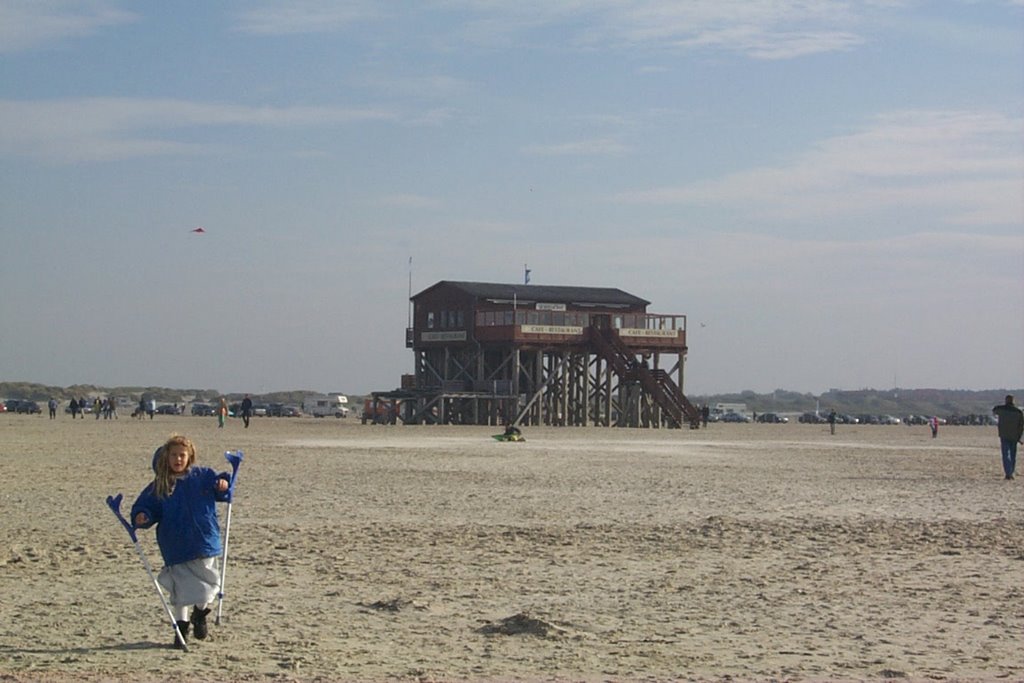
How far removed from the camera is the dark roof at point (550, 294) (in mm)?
75125

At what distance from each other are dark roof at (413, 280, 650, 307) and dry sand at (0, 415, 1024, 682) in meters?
51.8

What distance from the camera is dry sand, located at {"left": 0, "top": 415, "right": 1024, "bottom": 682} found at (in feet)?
28.7

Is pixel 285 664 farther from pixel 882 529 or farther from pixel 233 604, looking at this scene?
pixel 882 529

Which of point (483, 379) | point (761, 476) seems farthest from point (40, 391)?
point (761, 476)

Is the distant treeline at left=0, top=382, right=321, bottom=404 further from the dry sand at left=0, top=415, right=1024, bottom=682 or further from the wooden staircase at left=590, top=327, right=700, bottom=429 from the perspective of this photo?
the dry sand at left=0, top=415, right=1024, bottom=682

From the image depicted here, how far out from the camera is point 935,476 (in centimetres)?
2772

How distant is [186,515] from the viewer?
30.2 ft

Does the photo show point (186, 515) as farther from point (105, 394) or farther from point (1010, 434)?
point (105, 394)

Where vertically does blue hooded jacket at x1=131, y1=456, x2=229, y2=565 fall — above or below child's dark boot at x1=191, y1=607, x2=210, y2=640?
above

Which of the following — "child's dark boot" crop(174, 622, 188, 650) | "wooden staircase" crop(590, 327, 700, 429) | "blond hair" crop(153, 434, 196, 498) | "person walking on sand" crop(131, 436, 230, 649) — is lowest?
"child's dark boot" crop(174, 622, 188, 650)

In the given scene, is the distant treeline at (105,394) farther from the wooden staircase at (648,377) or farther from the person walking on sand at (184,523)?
the person walking on sand at (184,523)

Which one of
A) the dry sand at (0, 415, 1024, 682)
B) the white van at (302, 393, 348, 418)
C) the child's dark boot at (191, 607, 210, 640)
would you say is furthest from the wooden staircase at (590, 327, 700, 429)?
the child's dark boot at (191, 607, 210, 640)

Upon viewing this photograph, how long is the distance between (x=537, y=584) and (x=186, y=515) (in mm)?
3473

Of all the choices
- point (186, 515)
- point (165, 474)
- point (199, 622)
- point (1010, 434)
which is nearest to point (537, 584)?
point (199, 622)
